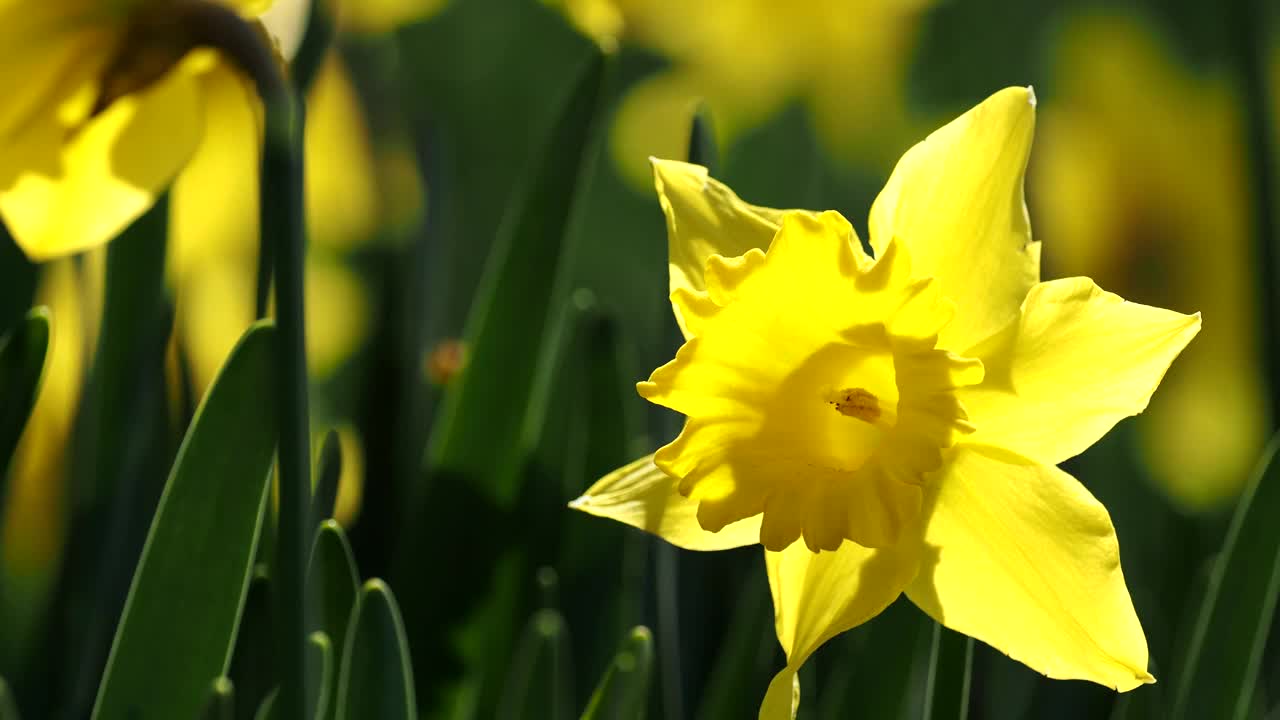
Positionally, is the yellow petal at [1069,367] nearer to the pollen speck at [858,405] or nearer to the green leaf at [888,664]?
the pollen speck at [858,405]

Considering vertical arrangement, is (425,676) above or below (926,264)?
below

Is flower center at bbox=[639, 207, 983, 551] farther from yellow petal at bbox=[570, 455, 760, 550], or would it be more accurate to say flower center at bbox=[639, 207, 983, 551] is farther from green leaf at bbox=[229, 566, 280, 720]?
green leaf at bbox=[229, 566, 280, 720]

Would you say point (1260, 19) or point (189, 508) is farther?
point (1260, 19)

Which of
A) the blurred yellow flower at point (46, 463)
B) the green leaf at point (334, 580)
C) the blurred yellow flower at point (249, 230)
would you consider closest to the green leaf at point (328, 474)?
the green leaf at point (334, 580)

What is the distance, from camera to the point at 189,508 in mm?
626

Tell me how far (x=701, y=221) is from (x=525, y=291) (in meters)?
0.27

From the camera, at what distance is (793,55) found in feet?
5.47

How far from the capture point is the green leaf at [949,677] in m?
0.52

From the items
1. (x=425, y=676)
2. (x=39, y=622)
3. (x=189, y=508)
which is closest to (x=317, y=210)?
(x=39, y=622)

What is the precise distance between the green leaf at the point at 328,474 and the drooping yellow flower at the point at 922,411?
272 millimetres

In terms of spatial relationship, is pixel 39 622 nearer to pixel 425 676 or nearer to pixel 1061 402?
pixel 425 676

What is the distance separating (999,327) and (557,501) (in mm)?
478

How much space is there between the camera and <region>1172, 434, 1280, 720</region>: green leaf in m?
0.58

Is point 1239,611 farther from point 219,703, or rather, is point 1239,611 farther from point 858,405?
point 219,703
